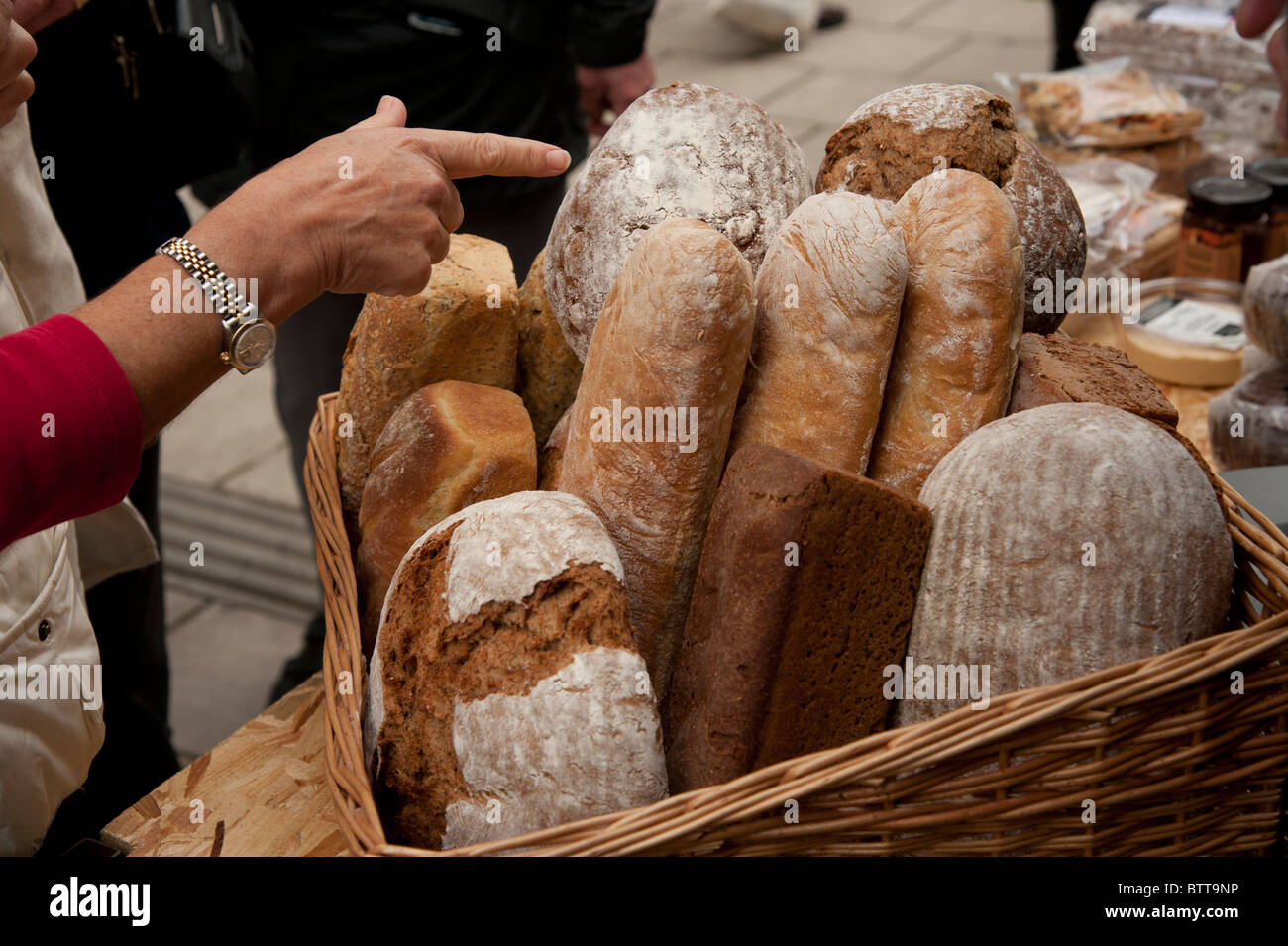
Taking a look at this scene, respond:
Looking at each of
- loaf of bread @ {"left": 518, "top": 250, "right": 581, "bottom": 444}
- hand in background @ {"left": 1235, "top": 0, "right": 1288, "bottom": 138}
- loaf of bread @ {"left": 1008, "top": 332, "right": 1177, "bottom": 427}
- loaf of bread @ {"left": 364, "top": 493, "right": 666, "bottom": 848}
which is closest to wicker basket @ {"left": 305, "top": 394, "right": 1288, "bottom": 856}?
loaf of bread @ {"left": 364, "top": 493, "right": 666, "bottom": 848}

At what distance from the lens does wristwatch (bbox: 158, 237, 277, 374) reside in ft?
3.52

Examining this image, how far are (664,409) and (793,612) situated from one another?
0.25 meters

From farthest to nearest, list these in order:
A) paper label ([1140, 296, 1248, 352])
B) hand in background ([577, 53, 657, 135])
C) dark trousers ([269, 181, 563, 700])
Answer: hand in background ([577, 53, 657, 135]) → dark trousers ([269, 181, 563, 700]) → paper label ([1140, 296, 1248, 352])

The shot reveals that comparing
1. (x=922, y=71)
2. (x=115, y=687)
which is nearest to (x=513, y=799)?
(x=115, y=687)

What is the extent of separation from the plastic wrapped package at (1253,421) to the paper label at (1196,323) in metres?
0.22

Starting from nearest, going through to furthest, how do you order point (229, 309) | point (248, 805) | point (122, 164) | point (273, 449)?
point (229, 309), point (248, 805), point (122, 164), point (273, 449)

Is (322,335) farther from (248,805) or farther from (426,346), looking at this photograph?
(248,805)

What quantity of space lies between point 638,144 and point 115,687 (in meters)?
1.26

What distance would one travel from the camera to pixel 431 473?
1342 mm

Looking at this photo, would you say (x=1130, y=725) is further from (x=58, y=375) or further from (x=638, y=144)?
(x=58, y=375)

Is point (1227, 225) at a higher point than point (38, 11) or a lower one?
lower

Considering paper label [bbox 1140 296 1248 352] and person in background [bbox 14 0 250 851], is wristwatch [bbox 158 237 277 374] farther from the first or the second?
paper label [bbox 1140 296 1248 352]

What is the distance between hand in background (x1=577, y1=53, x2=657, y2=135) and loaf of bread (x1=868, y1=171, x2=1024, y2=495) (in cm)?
168

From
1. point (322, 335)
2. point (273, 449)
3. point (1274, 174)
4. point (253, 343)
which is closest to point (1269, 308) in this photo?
point (1274, 174)
